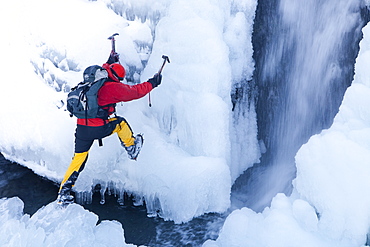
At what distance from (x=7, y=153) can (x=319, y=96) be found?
15.8 ft

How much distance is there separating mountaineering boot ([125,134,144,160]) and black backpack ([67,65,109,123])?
2.37ft

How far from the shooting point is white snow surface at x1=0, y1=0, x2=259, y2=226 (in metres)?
4.09

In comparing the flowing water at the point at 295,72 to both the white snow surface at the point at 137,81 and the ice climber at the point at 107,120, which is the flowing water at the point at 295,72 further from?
the ice climber at the point at 107,120

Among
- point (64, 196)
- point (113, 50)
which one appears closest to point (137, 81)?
point (113, 50)

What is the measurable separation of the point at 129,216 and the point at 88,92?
185 centimetres

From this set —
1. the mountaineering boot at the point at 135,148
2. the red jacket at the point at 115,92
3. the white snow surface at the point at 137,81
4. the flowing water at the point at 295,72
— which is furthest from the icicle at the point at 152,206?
the flowing water at the point at 295,72

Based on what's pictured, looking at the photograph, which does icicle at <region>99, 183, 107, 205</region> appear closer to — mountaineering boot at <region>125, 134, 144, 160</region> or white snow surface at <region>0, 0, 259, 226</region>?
white snow surface at <region>0, 0, 259, 226</region>

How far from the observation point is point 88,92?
3.31m

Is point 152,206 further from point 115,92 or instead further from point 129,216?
A: point 115,92

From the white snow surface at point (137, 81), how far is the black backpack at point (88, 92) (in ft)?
2.89

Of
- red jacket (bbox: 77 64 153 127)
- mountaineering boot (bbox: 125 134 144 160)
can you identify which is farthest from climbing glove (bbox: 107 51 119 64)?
mountaineering boot (bbox: 125 134 144 160)

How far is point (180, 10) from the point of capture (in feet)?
14.5

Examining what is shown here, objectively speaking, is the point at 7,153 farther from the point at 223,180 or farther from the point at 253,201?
the point at 253,201

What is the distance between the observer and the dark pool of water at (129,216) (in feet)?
13.1
